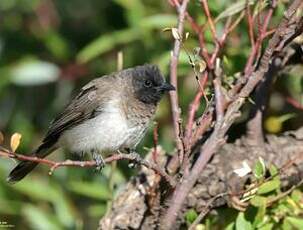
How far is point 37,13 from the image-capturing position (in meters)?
6.52

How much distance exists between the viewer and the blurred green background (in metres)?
5.05

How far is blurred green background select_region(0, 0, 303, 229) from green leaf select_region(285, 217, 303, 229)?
73cm

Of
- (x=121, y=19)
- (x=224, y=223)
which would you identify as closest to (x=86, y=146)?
(x=224, y=223)

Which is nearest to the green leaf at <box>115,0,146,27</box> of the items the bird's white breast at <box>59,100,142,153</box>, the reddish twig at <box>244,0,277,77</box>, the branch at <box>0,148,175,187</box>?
the bird's white breast at <box>59,100,142,153</box>

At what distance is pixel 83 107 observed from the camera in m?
5.00

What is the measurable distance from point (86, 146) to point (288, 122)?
120 centimetres

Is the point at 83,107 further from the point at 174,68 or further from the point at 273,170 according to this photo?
the point at 273,170

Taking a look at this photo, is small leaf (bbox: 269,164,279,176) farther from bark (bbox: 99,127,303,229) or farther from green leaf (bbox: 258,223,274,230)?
green leaf (bbox: 258,223,274,230)

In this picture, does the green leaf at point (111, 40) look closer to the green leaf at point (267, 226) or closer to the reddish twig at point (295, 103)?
the reddish twig at point (295, 103)

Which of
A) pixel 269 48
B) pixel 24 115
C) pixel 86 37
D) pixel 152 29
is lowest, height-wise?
pixel 24 115

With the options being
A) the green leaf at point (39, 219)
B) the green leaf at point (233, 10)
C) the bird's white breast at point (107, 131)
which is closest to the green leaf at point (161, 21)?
the bird's white breast at point (107, 131)

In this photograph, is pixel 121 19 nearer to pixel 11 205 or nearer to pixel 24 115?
pixel 24 115

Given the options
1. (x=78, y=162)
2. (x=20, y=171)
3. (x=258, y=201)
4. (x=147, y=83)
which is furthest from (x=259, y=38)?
(x=20, y=171)

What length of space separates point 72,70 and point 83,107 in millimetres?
1277
